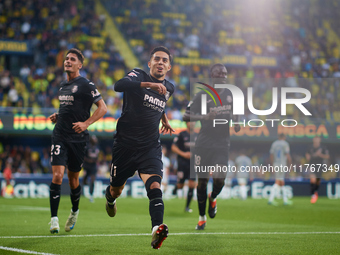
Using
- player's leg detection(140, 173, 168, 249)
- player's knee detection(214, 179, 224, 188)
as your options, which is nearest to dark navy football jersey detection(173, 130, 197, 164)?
player's knee detection(214, 179, 224, 188)

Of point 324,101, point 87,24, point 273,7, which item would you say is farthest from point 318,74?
point 87,24

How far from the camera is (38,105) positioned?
24984mm

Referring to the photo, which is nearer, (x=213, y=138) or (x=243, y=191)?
(x=213, y=138)

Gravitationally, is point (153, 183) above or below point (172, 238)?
above

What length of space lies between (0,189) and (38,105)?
490 cm

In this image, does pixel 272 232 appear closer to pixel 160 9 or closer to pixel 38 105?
pixel 38 105

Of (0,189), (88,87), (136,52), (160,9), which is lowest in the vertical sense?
(0,189)

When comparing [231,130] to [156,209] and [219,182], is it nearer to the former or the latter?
[219,182]

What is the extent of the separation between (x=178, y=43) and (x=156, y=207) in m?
29.3

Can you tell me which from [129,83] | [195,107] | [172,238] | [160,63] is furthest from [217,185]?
[129,83]

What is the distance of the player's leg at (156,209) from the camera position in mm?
5816

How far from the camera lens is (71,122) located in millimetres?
8391

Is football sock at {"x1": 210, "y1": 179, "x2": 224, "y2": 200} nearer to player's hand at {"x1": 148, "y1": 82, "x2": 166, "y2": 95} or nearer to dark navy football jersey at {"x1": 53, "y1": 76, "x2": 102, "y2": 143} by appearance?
dark navy football jersey at {"x1": 53, "y1": 76, "x2": 102, "y2": 143}

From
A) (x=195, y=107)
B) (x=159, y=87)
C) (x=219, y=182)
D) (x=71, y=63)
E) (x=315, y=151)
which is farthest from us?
(x=315, y=151)
